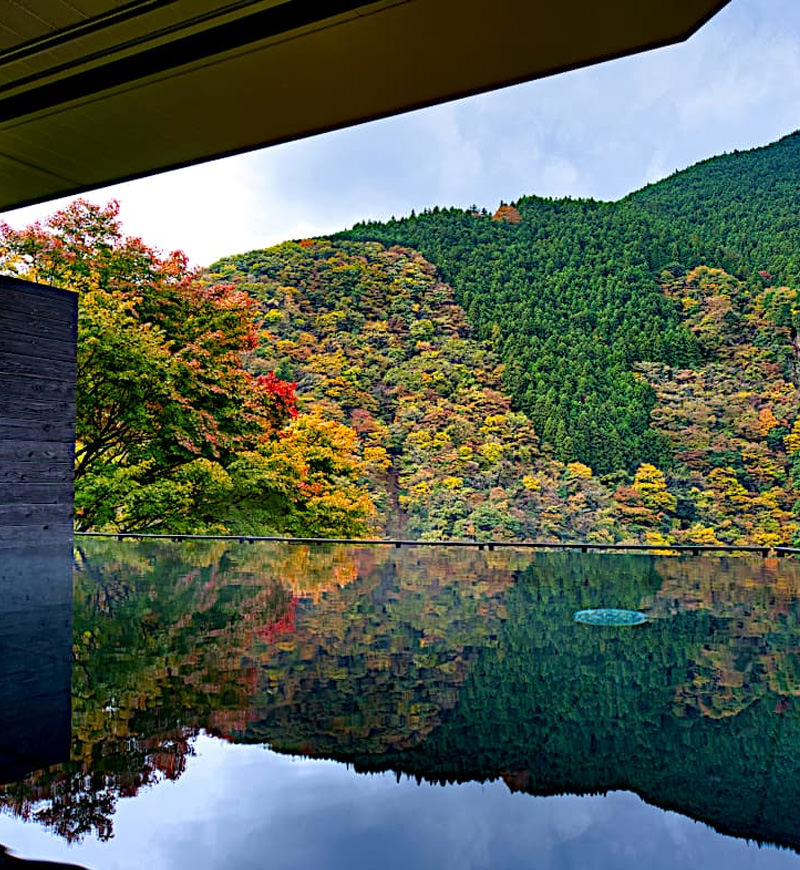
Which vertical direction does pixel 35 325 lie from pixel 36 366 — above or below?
above

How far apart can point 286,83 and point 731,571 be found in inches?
154

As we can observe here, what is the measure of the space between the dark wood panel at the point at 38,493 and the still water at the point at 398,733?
0.34 m

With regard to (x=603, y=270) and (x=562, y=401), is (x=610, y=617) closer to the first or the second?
(x=562, y=401)

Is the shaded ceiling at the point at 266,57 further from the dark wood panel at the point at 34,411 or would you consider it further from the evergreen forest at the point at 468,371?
the evergreen forest at the point at 468,371

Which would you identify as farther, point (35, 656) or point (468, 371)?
point (468, 371)

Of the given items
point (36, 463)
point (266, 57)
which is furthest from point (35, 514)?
point (266, 57)

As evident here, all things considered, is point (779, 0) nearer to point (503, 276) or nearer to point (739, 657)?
point (503, 276)

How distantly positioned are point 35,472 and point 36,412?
221 millimetres

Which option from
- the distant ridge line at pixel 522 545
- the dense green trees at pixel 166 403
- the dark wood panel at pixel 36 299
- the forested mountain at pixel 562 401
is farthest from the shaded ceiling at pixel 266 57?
the forested mountain at pixel 562 401

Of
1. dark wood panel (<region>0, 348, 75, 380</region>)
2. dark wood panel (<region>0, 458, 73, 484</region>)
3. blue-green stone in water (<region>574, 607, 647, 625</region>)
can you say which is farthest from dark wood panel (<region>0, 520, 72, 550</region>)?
blue-green stone in water (<region>574, 607, 647, 625</region>)

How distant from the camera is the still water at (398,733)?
1258 millimetres

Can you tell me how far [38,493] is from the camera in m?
2.66

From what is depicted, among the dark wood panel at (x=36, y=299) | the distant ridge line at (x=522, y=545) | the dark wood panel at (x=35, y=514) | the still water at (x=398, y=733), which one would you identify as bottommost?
the still water at (x=398, y=733)

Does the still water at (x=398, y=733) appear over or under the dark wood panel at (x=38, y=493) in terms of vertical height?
under
